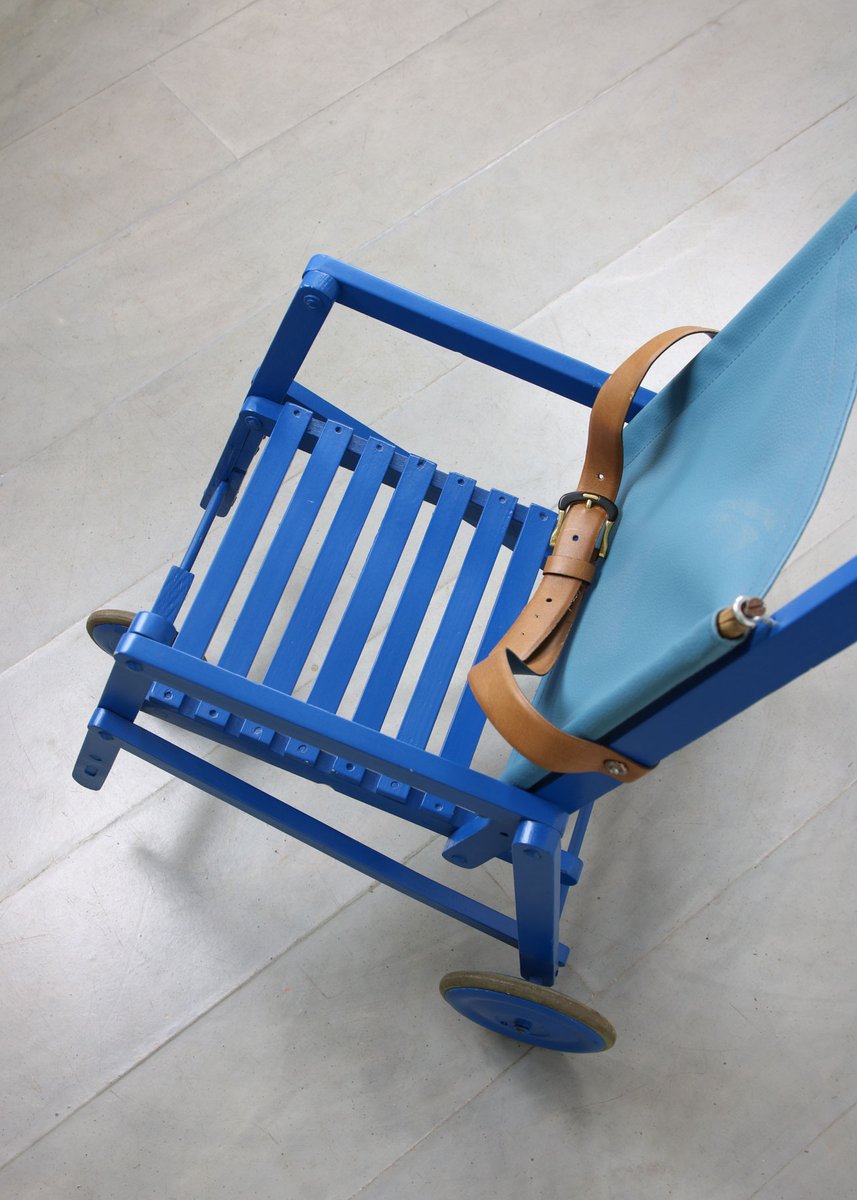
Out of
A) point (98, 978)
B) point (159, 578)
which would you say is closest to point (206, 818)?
point (98, 978)

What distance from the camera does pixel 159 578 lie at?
1.77 m

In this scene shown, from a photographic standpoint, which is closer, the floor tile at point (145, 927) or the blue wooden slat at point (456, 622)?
the blue wooden slat at point (456, 622)

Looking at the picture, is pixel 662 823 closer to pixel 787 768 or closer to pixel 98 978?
pixel 787 768

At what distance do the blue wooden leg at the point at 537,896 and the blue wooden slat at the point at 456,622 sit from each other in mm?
186

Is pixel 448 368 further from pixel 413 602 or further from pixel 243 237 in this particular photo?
pixel 413 602

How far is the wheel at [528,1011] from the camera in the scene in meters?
1.34

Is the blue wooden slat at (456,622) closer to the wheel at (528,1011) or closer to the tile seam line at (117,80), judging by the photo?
the wheel at (528,1011)

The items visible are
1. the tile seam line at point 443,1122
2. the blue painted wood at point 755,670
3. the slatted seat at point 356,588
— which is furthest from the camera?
the tile seam line at point 443,1122

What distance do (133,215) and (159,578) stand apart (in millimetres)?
698

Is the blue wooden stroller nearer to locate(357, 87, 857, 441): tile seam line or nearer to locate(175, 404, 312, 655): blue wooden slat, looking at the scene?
locate(175, 404, 312, 655): blue wooden slat

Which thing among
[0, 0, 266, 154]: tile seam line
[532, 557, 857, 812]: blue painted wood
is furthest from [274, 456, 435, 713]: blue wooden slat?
[0, 0, 266, 154]: tile seam line

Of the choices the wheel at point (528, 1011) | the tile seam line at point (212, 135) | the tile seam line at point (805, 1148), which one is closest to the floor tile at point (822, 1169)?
the tile seam line at point (805, 1148)

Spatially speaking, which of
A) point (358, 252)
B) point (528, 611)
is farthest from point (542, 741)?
point (358, 252)

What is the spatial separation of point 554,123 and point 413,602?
3.86 ft
